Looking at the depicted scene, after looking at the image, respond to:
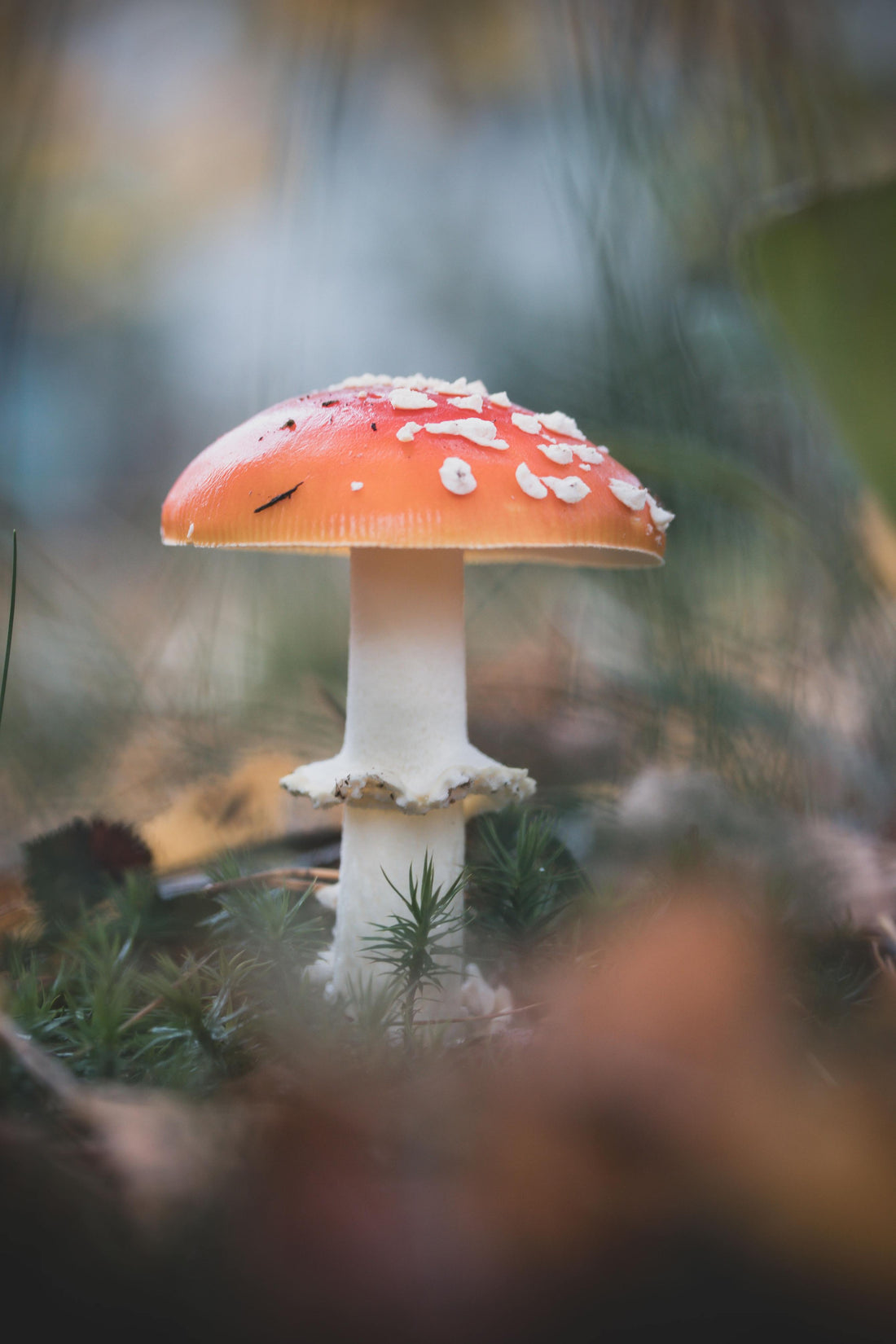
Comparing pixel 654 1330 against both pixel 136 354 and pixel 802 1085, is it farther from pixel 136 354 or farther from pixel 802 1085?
pixel 136 354

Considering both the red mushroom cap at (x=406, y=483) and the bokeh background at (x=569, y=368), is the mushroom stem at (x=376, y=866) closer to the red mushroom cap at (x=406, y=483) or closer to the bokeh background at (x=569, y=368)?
the bokeh background at (x=569, y=368)

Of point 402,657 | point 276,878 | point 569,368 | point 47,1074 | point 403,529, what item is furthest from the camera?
point 569,368

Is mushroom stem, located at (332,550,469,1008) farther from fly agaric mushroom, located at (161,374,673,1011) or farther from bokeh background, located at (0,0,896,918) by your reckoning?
bokeh background, located at (0,0,896,918)

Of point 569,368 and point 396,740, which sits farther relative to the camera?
point 569,368

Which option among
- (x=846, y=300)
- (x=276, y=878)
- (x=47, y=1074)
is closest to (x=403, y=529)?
(x=846, y=300)

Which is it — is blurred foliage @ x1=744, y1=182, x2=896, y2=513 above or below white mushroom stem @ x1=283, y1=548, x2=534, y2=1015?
above

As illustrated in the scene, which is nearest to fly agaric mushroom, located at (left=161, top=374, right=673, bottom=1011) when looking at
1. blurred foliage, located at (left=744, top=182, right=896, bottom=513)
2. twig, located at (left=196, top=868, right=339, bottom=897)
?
twig, located at (left=196, top=868, right=339, bottom=897)

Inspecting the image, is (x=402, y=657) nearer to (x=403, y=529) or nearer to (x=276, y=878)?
(x=403, y=529)
